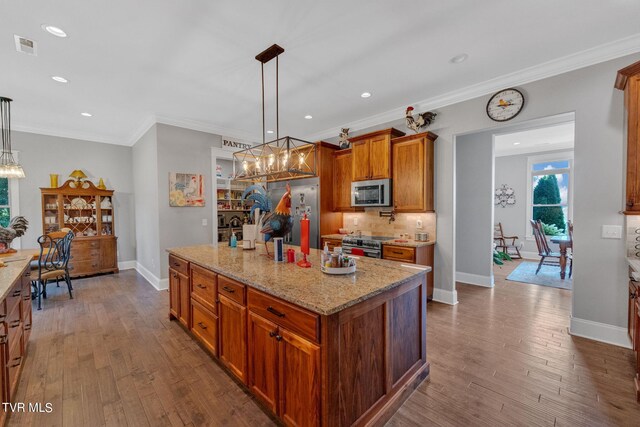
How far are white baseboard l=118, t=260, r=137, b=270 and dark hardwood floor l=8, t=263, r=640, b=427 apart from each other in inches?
105

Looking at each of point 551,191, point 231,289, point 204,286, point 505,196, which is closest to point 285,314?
point 231,289

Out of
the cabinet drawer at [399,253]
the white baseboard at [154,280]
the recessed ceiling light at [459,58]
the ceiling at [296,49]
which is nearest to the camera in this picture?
the ceiling at [296,49]

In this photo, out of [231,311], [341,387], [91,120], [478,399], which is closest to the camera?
[341,387]

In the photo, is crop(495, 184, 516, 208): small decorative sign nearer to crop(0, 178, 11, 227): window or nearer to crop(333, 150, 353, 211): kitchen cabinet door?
crop(333, 150, 353, 211): kitchen cabinet door

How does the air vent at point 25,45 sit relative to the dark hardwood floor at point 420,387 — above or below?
above

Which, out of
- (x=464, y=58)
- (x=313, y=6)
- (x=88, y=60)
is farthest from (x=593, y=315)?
(x=88, y=60)

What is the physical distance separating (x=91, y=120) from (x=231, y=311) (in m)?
4.87

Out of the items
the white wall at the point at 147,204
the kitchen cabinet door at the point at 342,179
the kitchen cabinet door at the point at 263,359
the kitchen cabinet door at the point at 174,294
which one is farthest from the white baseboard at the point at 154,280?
the kitchen cabinet door at the point at 263,359

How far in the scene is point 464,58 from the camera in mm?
2822

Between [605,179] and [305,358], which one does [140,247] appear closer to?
[305,358]

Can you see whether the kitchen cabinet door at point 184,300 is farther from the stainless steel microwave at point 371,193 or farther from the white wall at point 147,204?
the stainless steel microwave at point 371,193

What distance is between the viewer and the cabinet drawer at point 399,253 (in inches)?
142

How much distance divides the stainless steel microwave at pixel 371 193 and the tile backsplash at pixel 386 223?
37 cm

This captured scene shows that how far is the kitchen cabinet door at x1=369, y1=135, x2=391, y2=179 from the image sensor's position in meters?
4.14
